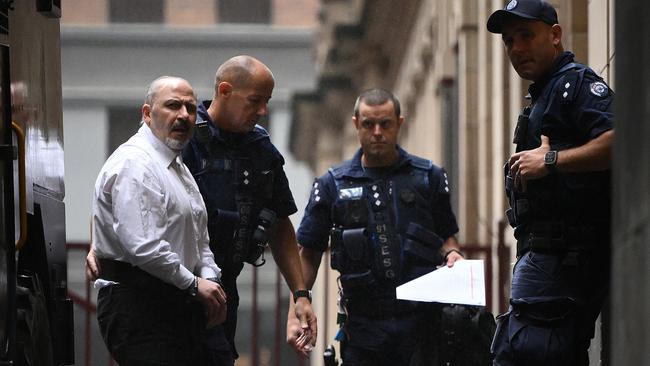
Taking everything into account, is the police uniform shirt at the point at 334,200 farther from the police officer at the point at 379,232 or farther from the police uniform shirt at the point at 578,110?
the police uniform shirt at the point at 578,110

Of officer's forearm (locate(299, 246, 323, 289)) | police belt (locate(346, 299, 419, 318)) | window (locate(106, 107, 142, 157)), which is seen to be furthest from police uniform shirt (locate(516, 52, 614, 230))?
window (locate(106, 107, 142, 157))

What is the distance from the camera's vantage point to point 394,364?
32.9ft

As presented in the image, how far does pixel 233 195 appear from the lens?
357 inches

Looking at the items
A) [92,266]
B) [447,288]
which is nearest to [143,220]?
[92,266]

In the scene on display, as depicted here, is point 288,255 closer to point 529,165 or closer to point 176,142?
point 176,142

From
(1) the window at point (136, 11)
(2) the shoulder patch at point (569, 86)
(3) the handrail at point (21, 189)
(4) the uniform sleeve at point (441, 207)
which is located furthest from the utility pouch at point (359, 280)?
(1) the window at point (136, 11)

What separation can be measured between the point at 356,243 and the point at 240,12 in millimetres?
69518

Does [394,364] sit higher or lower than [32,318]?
lower

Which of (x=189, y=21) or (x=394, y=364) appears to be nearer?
(x=394, y=364)

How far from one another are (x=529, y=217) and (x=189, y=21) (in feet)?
234

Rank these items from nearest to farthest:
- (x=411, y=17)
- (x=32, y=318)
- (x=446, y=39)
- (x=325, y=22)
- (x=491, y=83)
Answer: (x=32, y=318) → (x=491, y=83) → (x=446, y=39) → (x=411, y=17) → (x=325, y=22)

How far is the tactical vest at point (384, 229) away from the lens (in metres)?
10.1

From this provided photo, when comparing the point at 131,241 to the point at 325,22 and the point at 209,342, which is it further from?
the point at 325,22

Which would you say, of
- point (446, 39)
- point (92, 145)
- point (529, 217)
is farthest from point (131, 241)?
point (92, 145)
